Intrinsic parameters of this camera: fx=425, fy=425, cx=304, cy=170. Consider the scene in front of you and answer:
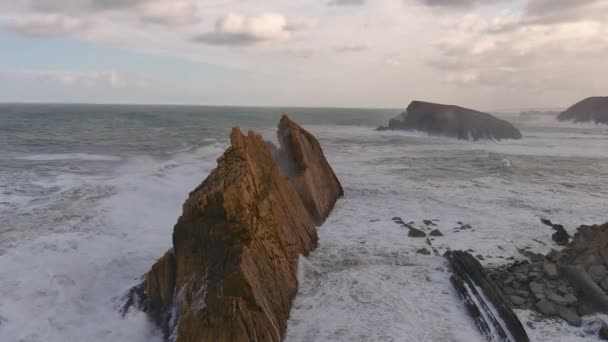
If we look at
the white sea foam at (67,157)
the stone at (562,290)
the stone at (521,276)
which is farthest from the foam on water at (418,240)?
the white sea foam at (67,157)

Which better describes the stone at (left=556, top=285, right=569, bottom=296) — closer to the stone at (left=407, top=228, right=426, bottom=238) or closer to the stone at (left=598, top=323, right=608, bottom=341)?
the stone at (left=598, top=323, right=608, bottom=341)

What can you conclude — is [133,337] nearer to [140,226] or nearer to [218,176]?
[218,176]

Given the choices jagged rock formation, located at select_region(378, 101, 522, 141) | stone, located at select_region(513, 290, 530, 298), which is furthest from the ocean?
jagged rock formation, located at select_region(378, 101, 522, 141)

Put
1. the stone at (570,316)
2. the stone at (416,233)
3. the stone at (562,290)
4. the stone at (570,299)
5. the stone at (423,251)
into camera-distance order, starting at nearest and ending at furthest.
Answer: the stone at (570,316) < the stone at (570,299) < the stone at (562,290) < the stone at (423,251) < the stone at (416,233)

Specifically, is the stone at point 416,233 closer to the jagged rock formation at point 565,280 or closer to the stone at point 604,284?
the jagged rock formation at point 565,280

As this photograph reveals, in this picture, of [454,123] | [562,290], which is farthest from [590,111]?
[562,290]

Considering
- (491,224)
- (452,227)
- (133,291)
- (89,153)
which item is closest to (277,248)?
(133,291)
